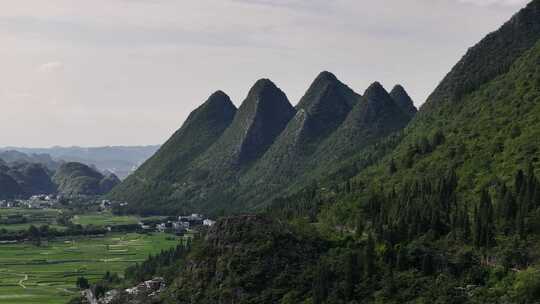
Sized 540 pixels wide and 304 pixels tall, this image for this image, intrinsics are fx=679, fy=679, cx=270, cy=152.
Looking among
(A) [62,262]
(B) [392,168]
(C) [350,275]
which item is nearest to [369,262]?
(C) [350,275]

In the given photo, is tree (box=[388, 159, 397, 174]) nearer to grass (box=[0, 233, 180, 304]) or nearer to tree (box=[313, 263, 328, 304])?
tree (box=[313, 263, 328, 304])

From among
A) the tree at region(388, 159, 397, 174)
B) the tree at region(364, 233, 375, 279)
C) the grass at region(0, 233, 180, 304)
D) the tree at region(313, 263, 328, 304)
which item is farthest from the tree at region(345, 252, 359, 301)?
Answer: the grass at region(0, 233, 180, 304)

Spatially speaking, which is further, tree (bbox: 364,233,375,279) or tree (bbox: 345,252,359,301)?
tree (bbox: 364,233,375,279)

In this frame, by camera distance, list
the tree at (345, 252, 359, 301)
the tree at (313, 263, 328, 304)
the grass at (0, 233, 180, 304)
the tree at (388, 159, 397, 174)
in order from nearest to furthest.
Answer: the tree at (345, 252, 359, 301), the tree at (313, 263, 328, 304), the tree at (388, 159, 397, 174), the grass at (0, 233, 180, 304)

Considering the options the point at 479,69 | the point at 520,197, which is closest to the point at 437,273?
the point at 520,197

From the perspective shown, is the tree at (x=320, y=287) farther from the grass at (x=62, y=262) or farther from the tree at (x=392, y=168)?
the grass at (x=62, y=262)

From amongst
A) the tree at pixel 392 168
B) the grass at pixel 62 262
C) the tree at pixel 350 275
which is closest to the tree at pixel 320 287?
the tree at pixel 350 275

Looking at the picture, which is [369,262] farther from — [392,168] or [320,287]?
[392,168]

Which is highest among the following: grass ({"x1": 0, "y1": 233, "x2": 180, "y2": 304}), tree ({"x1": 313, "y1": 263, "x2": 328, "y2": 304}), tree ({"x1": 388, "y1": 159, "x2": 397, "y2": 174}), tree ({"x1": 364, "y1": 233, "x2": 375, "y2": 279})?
tree ({"x1": 388, "y1": 159, "x2": 397, "y2": 174})

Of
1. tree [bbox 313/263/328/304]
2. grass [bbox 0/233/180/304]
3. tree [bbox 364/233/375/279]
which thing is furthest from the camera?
grass [bbox 0/233/180/304]
